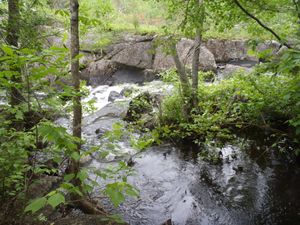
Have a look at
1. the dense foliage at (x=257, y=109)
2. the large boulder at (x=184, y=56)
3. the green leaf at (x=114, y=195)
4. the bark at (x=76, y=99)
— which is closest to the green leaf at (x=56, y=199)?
the green leaf at (x=114, y=195)

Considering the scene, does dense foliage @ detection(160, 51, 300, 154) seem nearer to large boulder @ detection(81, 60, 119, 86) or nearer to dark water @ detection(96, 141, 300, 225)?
dark water @ detection(96, 141, 300, 225)

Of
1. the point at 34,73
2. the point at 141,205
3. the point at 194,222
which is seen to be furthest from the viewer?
the point at 141,205

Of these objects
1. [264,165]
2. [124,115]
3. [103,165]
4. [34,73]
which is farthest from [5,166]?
[124,115]

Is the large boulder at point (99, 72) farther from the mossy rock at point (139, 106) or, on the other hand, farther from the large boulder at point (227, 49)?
the mossy rock at point (139, 106)

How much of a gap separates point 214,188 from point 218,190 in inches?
3.7

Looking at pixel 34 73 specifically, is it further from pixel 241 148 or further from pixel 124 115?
pixel 124 115

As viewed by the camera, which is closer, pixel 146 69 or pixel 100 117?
pixel 100 117

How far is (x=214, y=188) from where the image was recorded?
5055mm

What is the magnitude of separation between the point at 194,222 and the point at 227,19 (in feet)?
10.1

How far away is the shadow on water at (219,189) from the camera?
4.24m

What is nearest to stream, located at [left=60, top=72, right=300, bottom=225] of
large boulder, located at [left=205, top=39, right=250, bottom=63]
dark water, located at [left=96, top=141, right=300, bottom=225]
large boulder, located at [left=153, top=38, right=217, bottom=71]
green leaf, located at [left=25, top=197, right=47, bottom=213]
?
dark water, located at [left=96, top=141, right=300, bottom=225]

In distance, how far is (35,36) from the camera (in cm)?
427

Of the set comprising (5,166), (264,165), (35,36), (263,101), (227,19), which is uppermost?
(227,19)

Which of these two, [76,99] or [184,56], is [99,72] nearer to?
[184,56]
